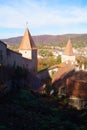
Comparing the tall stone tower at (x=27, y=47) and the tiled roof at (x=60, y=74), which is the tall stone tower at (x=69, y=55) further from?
the tall stone tower at (x=27, y=47)

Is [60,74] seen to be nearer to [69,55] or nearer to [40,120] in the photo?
[69,55]

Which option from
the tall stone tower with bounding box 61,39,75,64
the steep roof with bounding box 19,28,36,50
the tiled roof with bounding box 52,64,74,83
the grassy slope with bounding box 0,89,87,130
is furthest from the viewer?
the tall stone tower with bounding box 61,39,75,64

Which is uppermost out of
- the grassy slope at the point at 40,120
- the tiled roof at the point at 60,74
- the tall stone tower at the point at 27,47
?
the tall stone tower at the point at 27,47

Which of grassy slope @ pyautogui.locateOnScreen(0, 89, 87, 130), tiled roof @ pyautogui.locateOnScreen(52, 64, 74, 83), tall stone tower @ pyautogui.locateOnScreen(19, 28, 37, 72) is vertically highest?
tall stone tower @ pyautogui.locateOnScreen(19, 28, 37, 72)

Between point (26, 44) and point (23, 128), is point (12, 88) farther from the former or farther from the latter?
point (26, 44)

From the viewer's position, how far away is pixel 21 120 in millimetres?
12898

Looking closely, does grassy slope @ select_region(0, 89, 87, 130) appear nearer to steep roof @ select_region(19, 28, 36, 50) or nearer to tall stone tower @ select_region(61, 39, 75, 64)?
steep roof @ select_region(19, 28, 36, 50)

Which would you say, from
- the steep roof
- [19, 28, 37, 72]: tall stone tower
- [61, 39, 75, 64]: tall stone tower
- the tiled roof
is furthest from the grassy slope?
[61, 39, 75, 64]: tall stone tower

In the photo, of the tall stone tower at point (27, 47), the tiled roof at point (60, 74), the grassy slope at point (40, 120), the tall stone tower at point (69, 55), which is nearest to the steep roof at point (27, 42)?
the tall stone tower at point (27, 47)

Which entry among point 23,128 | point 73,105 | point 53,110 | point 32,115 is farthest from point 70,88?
point 23,128

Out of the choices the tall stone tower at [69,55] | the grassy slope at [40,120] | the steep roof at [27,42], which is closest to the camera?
the grassy slope at [40,120]

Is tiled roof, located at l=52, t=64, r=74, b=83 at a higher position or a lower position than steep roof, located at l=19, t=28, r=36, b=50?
lower

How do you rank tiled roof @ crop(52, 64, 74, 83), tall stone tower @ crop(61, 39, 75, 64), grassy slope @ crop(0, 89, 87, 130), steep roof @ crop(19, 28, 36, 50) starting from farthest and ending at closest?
tall stone tower @ crop(61, 39, 75, 64)
steep roof @ crop(19, 28, 36, 50)
tiled roof @ crop(52, 64, 74, 83)
grassy slope @ crop(0, 89, 87, 130)

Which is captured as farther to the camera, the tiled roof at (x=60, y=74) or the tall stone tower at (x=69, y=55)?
the tall stone tower at (x=69, y=55)
